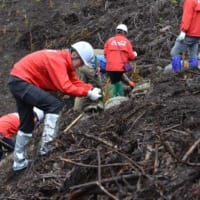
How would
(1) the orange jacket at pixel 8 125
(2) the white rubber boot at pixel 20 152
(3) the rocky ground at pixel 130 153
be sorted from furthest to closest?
1. (1) the orange jacket at pixel 8 125
2. (2) the white rubber boot at pixel 20 152
3. (3) the rocky ground at pixel 130 153

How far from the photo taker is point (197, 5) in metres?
8.71

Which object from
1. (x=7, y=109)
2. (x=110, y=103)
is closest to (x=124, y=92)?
(x=110, y=103)

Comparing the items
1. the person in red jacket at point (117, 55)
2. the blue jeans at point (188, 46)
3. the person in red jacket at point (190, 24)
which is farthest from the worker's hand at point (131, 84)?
the person in red jacket at point (190, 24)

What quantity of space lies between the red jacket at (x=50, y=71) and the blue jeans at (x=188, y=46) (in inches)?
121

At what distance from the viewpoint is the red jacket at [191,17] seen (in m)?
8.71

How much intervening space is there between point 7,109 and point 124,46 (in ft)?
10.6

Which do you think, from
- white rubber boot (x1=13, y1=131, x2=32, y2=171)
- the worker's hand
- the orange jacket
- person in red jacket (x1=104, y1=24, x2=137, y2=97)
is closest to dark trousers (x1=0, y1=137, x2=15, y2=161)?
the orange jacket

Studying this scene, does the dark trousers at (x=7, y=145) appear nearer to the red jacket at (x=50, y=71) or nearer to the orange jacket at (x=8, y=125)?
the orange jacket at (x=8, y=125)

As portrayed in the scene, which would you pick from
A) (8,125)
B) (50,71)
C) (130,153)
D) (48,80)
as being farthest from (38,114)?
(130,153)

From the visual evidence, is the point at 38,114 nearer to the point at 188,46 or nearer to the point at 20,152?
the point at 20,152

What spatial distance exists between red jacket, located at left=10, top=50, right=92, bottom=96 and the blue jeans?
3.09 metres

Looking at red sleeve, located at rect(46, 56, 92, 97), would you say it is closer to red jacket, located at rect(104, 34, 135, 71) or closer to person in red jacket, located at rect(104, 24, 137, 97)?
person in red jacket, located at rect(104, 24, 137, 97)

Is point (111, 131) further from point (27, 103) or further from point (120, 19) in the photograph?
point (120, 19)

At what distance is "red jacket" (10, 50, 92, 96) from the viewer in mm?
6156
